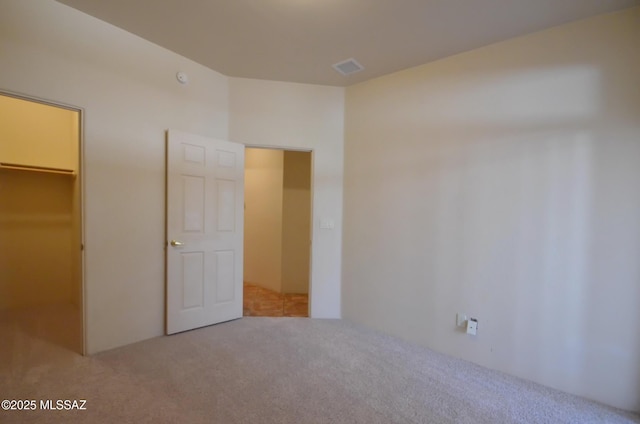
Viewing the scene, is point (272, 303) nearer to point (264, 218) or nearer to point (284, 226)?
point (284, 226)

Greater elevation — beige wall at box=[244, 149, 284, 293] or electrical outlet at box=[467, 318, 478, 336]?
beige wall at box=[244, 149, 284, 293]

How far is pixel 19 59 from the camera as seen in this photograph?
212 cm

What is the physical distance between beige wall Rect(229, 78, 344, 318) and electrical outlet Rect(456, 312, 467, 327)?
137 centimetres

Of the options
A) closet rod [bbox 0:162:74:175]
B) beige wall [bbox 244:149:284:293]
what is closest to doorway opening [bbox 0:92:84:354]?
closet rod [bbox 0:162:74:175]

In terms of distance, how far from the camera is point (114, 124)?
262 centimetres

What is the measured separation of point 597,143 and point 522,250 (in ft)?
3.00

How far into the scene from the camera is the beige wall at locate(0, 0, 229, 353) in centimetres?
220

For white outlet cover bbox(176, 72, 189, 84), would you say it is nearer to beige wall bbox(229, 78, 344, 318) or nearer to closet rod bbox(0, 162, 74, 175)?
beige wall bbox(229, 78, 344, 318)

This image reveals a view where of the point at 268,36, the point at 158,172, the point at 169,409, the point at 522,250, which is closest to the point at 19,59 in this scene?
the point at 158,172

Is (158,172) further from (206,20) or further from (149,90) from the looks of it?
(206,20)

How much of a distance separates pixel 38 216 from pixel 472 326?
512 cm

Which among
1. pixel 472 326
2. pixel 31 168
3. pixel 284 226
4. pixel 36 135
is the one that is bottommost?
pixel 472 326

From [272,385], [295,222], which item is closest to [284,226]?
[295,222]

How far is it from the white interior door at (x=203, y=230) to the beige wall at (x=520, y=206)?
60.7 inches
